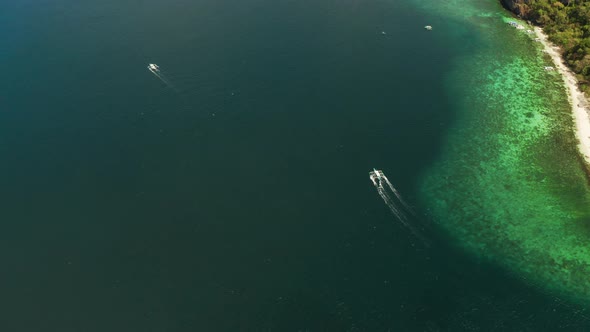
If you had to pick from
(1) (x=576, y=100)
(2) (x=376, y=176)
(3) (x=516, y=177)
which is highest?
(1) (x=576, y=100)

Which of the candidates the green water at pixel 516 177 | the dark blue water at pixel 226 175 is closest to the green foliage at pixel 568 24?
the green water at pixel 516 177

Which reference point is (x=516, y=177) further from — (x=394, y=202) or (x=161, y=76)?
Result: (x=161, y=76)

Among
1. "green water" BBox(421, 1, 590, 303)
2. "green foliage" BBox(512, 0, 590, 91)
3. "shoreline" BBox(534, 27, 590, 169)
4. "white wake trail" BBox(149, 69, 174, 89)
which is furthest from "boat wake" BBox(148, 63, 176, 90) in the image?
"green foliage" BBox(512, 0, 590, 91)

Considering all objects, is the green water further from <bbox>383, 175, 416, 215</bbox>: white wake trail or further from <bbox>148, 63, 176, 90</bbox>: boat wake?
<bbox>148, 63, 176, 90</bbox>: boat wake

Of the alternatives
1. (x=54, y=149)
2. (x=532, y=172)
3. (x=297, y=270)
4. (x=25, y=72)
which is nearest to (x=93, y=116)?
(x=54, y=149)

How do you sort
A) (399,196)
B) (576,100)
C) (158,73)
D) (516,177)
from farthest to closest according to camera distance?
(158,73), (576,100), (516,177), (399,196)

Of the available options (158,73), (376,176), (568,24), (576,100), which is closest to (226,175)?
(376,176)
